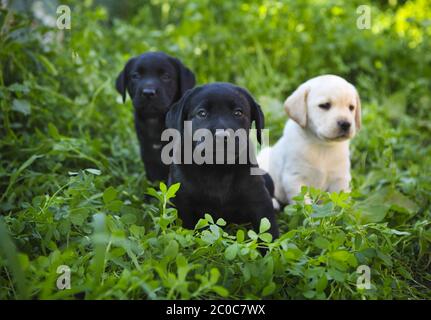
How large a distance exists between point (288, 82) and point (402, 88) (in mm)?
1446

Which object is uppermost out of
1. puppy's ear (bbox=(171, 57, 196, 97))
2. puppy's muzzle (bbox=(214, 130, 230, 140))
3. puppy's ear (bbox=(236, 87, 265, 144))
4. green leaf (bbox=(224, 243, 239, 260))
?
puppy's ear (bbox=(171, 57, 196, 97))

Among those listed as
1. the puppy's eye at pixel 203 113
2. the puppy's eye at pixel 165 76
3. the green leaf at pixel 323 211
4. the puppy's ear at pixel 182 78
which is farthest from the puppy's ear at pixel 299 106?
the green leaf at pixel 323 211

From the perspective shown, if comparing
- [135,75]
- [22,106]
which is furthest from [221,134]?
[22,106]

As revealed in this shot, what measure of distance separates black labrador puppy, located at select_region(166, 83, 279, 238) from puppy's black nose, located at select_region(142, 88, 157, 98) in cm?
74

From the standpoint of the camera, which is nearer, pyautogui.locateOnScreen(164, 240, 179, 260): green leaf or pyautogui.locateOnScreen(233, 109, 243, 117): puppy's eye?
pyautogui.locateOnScreen(164, 240, 179, 260): green leaf

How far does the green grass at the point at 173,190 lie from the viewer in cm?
265

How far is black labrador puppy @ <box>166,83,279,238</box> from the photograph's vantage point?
3.34 metres

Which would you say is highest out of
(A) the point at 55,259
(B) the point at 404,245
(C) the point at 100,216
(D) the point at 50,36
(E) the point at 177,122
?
(D) the point at 50,36

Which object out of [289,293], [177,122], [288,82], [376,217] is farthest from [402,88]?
[289,293]

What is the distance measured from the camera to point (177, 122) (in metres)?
3.55

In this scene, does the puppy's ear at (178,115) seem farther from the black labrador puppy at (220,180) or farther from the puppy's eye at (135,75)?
the puppy's eye at (135,75)

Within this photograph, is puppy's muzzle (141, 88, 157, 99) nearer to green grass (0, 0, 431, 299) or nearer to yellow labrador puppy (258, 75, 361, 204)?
green grass (0, 0, 431, 299)

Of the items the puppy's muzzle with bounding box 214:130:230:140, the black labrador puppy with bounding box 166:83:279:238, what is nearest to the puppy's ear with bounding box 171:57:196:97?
the black labrador puppy with bounding box 166:83:279:238
